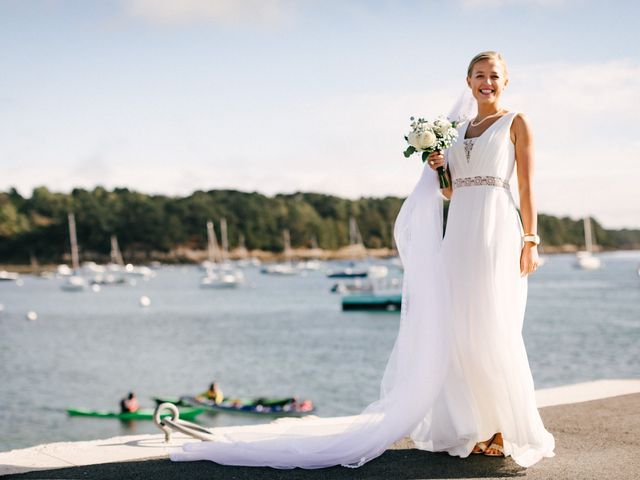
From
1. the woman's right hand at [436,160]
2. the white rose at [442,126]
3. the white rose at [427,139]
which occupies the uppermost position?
the white rose at [442,126]

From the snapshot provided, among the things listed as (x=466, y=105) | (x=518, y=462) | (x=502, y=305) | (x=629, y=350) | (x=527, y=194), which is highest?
(x=466, y=105)

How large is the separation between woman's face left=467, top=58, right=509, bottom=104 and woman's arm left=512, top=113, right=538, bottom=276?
22 centimetres

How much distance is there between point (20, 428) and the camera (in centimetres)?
2561

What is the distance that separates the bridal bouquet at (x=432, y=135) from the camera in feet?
16.9

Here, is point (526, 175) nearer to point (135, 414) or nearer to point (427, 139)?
point (427, 139)

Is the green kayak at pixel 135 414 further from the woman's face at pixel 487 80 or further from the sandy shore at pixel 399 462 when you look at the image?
the woman's face at pixel 487 80

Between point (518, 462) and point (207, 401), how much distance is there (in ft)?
67.9

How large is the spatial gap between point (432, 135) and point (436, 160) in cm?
19

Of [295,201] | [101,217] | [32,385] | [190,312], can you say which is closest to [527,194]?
[32,385]

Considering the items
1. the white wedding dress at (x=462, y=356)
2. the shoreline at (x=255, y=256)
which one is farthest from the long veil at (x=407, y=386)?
the shoreline at (x=255, y=256)

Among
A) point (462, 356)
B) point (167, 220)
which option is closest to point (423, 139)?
point (462, 356)

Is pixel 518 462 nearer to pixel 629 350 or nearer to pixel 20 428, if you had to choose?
pixel 20 428

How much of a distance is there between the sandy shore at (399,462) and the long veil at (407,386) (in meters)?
0.10

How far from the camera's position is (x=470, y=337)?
5.05 meters
